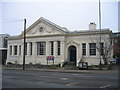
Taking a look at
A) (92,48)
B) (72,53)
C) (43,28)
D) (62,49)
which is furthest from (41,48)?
(92,48)

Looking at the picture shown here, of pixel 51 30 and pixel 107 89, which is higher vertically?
pixel 51 30

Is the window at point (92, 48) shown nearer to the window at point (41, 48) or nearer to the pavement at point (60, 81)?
the window at point (41, 48)

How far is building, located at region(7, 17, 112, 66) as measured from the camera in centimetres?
3522

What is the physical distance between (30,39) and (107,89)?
3335 centimetres

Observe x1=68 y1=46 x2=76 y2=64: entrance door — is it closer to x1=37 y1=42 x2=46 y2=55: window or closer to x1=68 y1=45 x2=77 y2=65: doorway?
x1=68 y1=45 x2=77 y2=65: doorway

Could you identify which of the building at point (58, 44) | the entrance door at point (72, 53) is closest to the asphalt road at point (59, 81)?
the building at point (58, 44)

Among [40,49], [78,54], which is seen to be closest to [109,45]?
[78,54]

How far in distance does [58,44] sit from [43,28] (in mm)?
4984

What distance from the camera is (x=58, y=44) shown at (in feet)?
128

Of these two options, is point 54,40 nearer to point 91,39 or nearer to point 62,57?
point 62,57

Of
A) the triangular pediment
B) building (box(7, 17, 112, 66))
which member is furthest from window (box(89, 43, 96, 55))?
the triangular pediment

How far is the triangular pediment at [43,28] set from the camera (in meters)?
39.0

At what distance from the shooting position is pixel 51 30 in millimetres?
39562

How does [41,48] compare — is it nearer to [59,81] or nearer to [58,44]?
[58,44]
